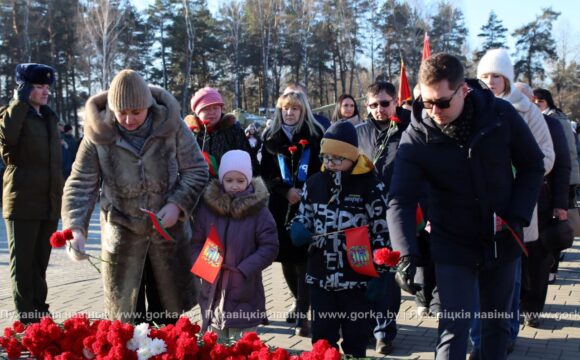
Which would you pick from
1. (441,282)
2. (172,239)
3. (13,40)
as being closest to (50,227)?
(172,239)

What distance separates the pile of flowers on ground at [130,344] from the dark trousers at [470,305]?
2.56 ft

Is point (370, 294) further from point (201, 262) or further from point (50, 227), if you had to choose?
point (50, 227)

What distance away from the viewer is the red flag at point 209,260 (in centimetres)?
397

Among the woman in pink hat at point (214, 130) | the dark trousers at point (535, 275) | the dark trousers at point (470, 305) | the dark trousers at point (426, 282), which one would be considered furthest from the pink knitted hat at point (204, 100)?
the dark trousers at point (535, 275)

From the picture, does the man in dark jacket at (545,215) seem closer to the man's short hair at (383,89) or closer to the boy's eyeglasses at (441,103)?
the man's short hair at (383,89)

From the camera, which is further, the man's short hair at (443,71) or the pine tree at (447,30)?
the pine tree at (447,30)

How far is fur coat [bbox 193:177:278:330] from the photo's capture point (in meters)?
4.19

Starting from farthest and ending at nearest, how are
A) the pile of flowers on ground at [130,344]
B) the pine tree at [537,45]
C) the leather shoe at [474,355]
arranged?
the pine tree at [537,45], the leather shoe at [474,355], the pile of flowers on ground at [130,344]

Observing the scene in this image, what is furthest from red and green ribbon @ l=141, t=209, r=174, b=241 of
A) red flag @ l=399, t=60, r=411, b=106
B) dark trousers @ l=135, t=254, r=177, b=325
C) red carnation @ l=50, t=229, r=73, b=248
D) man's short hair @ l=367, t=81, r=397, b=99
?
red flag @ l=399, t=60, r=411, b=106

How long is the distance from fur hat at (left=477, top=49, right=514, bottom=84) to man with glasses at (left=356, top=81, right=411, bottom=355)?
2.50 ft

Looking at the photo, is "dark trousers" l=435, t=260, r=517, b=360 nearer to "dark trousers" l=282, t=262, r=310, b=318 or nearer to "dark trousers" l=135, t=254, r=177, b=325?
"dark trousers" l=135, t=254, r=177, b=325

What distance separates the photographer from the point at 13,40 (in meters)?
43.6

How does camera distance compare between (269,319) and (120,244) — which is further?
(269,319)

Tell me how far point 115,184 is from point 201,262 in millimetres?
705
